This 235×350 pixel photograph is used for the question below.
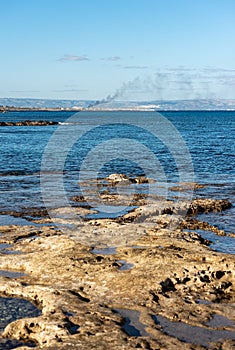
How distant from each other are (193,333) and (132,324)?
1306 mm

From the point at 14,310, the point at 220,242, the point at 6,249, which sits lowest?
the point at 14,310

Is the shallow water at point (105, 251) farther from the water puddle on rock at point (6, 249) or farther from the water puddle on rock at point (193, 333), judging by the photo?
the water puddle on rock at point (193, 333)

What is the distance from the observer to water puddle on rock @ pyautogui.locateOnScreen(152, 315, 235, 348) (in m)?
9.44

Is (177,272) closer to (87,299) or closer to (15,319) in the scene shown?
(87,299)

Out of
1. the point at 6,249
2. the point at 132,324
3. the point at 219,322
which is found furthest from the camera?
the point at 6,249

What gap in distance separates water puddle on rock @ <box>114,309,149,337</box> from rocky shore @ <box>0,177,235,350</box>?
2 cm

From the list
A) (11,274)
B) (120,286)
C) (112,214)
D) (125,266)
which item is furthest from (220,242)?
(11,274)

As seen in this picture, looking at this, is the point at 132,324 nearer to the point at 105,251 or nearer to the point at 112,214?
the point at 105,251

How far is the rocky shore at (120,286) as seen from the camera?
953 centimetres

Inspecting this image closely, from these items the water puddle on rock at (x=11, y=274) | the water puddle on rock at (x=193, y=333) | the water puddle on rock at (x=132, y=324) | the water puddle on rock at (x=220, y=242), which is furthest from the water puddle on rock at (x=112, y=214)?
the water puddle on rock at (x=193, y=333)

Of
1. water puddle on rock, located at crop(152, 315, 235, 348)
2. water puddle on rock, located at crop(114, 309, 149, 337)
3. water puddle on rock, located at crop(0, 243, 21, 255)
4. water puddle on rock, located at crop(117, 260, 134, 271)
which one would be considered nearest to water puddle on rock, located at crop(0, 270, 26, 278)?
water puddle on rock, located at crop(0, 243, 21, 255)

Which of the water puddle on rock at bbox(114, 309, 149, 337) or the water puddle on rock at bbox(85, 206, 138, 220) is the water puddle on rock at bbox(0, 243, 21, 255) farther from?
the water puddle on rock at bbox(114, 309, 149, 337)

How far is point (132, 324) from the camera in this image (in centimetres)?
1014

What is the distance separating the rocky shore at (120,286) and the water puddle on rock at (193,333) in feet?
0.07
